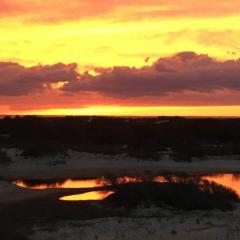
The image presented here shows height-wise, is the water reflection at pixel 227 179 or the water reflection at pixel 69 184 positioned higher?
the water reflection at pixel 69 184

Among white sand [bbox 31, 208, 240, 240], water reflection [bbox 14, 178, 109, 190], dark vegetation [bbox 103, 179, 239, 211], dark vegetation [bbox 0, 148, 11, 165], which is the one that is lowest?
white sand [bbox 31, 208, 240, 240]

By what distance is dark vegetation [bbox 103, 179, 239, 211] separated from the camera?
2339 cm

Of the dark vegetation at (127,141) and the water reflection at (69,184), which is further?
the dark vegetation at (127,141)

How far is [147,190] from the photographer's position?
957 inches

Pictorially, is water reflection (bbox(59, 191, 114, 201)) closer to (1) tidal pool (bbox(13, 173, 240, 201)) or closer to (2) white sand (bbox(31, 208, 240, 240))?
(1) tidal pool (bbox(13, 173, 240, 201))

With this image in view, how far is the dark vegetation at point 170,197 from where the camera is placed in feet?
76.7

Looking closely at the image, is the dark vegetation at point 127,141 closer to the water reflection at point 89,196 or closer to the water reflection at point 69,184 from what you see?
the water reflection at point 69,184

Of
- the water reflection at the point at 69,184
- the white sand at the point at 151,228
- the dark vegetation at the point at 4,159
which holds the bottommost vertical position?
the white sand at the point at 151,228

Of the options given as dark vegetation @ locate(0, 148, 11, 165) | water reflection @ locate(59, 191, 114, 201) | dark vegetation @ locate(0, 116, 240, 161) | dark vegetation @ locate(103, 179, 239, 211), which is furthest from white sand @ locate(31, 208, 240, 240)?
dark vegetation @ locate(0, 116, 240, 161)

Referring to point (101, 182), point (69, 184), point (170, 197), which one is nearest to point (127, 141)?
point (101, 182)

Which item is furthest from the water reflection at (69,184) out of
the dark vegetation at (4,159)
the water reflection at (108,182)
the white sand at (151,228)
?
the white sand at (151,228)

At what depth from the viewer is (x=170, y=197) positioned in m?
23.9

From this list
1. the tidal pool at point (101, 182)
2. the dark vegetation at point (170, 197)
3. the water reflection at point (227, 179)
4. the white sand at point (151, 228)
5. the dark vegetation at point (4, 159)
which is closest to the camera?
the white sand at point (151, 228)

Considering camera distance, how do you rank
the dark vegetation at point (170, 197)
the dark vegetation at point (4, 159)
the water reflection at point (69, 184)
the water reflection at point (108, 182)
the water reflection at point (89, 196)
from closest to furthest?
the dark vegetation at point (170, 197) < the water reflection at point (89, 196) < the water reflection at point (69, 184) < the water reflection at point (108, 182) < the dark vegetation at point (4, 159)
